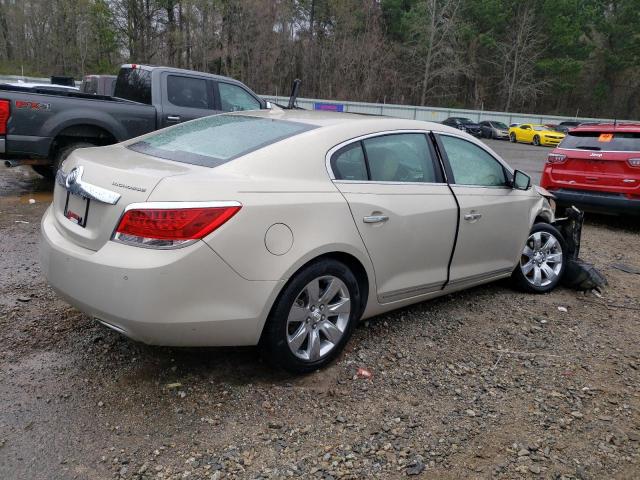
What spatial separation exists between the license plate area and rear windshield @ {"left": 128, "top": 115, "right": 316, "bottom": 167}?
0.54 metres

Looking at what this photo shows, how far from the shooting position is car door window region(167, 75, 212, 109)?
8469 millimetres

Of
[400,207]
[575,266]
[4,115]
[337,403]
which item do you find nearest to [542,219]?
[575,266]

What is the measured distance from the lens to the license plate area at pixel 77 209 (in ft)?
9.89

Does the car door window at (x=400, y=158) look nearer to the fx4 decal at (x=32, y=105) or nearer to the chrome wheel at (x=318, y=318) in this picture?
the chrome wheel at (x=318, y=318)

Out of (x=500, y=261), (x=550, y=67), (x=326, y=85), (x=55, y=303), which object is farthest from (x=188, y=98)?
(x=550, y=67)

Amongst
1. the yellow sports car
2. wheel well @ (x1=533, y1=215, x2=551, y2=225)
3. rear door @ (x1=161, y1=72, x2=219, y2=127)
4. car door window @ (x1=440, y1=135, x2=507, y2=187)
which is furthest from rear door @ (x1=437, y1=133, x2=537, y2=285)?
the yellow sports car

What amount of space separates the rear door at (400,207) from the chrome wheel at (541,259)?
1326mm

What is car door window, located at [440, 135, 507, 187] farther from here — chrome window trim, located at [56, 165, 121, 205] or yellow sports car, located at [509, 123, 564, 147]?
yellow sports car, located at [509, 123, 564, 147]

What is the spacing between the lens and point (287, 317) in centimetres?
308

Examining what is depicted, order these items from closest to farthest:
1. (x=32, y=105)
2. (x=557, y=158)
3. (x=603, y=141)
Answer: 1. (x=32, y=105)
2. (x=603, y=141)
3. (x=557, y=158)

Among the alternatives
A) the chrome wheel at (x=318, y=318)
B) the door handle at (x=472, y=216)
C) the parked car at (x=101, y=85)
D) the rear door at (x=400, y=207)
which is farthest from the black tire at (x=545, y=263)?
the parked car at (x=101, y=85)

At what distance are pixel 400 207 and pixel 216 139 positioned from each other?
1258 millimetres

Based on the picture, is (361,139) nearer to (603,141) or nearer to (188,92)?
(188,92)

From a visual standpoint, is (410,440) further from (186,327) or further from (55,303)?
(55,303)
